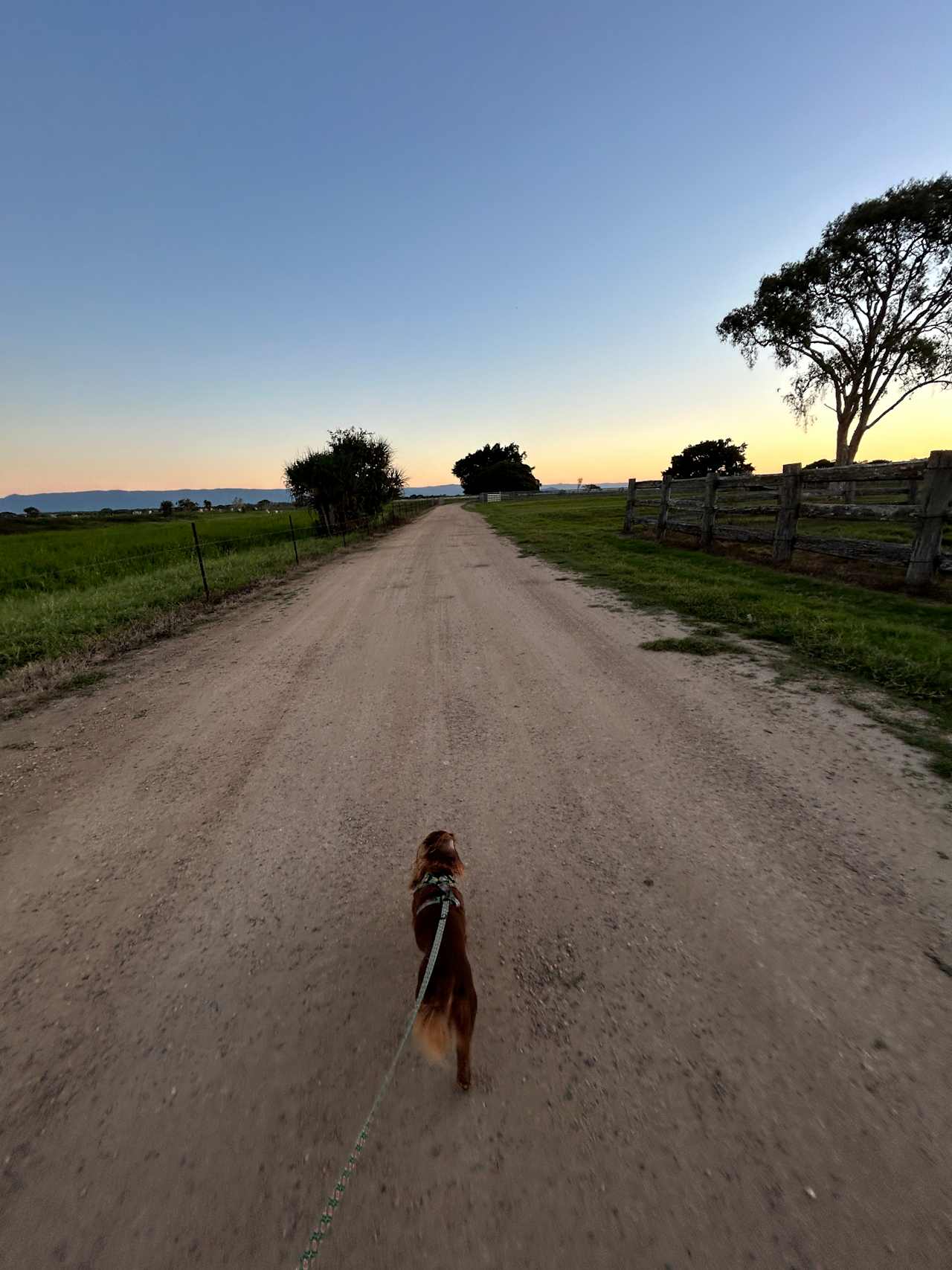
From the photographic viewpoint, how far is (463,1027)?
1.56 m

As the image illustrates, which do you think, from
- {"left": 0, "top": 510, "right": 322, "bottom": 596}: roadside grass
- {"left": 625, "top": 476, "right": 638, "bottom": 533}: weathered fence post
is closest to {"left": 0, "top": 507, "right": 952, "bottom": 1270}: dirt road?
{"left": 0, "top": 510, "right": 322, "bottom": 596}: roadside grass

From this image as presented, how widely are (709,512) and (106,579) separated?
605 inches

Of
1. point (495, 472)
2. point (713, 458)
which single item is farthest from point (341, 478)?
point (495, 472)

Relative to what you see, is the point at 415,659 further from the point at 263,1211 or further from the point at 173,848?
the point at 263,1211

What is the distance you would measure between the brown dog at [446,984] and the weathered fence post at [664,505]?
1375 cm

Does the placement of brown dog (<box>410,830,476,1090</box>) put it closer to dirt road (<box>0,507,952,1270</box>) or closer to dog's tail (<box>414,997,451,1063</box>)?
dog's tail (<box>414,997,451,1063</box>)

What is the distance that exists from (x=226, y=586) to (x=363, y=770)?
8.24 meters

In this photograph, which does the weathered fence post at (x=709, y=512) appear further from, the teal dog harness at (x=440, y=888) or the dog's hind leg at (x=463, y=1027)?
the dog's hind leg at (x=463, y=1027)

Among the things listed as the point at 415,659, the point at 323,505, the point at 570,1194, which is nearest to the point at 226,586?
the point at 415,659

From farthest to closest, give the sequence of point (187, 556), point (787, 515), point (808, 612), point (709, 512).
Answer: point (187, 556) < point (709, 512) < point (787, 515) < point (808, 612)

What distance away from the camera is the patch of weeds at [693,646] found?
534cm

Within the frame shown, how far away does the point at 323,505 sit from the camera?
73.4 ft

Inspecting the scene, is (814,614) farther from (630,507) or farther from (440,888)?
(630,507)

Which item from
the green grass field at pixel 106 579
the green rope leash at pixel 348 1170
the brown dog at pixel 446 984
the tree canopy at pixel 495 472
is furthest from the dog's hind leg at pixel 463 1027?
the tree canopy at pixel 495 472
